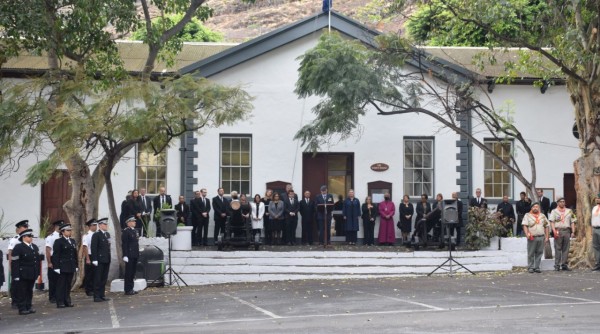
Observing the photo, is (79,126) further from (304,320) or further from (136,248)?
(304,320)

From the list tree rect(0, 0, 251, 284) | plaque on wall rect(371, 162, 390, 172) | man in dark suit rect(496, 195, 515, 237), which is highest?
tree rect(0, 0, 251, 284)

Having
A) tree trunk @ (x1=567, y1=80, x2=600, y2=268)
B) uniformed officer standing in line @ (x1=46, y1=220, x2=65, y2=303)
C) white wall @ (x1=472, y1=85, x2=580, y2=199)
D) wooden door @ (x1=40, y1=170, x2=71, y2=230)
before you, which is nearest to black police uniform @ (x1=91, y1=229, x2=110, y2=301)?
uniformed officer standing in line @ (x1=46, y1=220, x2=65, y2=303)

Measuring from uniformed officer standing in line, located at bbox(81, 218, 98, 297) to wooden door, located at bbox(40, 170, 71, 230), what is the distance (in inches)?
303

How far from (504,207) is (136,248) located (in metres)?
12.2

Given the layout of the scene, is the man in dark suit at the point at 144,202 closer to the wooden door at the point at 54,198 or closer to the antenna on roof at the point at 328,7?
the wooden door at the point at 54,198

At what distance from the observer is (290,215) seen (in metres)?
28.1

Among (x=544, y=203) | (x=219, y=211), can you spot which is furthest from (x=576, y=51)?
(x=219, y=211)

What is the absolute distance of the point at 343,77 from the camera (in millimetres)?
25125

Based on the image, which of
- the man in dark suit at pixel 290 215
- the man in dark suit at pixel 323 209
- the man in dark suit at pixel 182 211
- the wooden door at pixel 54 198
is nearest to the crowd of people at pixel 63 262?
the man in dark suit at pixel 182 211

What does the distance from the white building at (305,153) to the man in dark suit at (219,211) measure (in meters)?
1.63

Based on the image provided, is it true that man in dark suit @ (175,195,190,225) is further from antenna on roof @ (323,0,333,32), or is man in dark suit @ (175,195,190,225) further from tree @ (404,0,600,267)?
tree @ (404,0,600,267)

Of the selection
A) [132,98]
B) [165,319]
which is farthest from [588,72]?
[165,319]

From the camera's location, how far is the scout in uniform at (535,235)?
2383 cm

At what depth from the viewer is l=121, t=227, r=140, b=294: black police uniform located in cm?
2147
